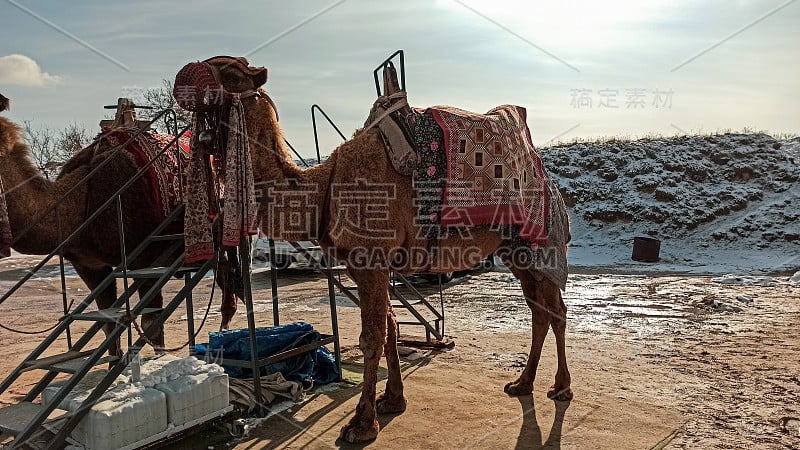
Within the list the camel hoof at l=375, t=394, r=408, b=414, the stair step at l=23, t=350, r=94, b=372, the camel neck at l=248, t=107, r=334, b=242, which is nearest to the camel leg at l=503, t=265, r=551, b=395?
the camel hoof at l=375, t=394, r=408, b=414

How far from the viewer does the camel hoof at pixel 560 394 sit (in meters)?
5.23

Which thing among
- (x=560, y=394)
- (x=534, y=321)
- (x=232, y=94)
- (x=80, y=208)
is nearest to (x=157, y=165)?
(x=80, y=208)

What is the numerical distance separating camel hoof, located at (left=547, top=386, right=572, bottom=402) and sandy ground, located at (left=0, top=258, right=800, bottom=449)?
99 mm

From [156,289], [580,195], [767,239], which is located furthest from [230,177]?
[580,195]

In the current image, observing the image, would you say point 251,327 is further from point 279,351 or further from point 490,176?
point 490,176

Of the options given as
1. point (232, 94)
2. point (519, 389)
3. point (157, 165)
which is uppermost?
point (232, 94)

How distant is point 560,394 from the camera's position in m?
5.24

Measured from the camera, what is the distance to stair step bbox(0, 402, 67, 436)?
3.81 metres

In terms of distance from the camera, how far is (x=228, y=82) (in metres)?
4.35

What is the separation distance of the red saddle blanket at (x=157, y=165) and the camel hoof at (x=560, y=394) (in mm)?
3859

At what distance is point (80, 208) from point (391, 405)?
11.0ft

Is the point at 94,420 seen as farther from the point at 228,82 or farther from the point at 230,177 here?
the point at 228,82

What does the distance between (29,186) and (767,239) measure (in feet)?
59.9

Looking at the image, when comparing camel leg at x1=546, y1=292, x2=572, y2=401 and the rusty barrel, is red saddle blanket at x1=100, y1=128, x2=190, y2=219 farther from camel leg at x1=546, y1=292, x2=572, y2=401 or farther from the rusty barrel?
the rusty barrel
